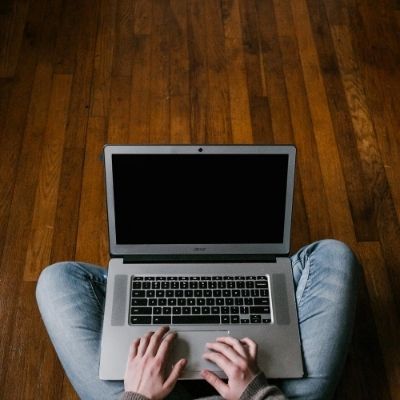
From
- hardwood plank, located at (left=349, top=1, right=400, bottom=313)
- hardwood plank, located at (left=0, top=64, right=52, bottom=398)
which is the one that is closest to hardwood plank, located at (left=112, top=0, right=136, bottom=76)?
hardwood plank, located at (left=0, top=64, right=52, bottom=398)

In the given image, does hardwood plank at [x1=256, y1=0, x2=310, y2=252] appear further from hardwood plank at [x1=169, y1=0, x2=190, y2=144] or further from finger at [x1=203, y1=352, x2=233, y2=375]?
finger at [x1=203, y1=352, x2=233, y2=375]

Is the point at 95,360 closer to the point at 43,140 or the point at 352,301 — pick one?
the point at 352,301

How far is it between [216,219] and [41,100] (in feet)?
3.43

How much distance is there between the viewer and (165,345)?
4.16ft

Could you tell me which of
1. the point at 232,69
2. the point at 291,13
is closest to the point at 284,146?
the point at 232,69

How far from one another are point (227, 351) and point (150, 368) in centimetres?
15

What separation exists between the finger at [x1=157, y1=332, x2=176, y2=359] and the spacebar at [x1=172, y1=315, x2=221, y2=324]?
0.04m

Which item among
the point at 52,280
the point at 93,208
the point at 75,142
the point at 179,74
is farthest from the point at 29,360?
the point at 179,74

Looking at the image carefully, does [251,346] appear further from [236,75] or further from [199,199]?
[236,75]

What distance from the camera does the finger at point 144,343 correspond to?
126cm

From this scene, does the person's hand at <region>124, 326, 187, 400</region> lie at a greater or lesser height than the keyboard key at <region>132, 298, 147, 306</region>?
lesser

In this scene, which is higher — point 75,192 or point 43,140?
point 43,140

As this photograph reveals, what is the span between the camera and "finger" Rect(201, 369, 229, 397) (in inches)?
48.8

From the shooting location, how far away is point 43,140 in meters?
2.07
